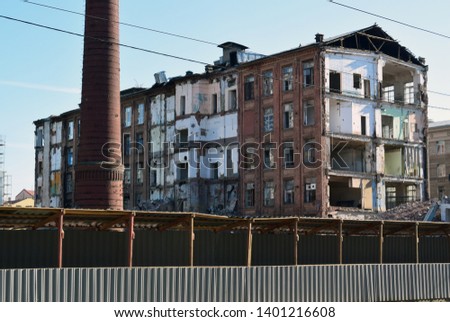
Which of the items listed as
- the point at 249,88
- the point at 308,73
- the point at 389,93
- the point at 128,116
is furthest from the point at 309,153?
the point at 128,116

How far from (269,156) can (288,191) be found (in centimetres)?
307

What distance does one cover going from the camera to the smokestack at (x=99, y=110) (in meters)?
29.6

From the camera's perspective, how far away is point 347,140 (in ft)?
152

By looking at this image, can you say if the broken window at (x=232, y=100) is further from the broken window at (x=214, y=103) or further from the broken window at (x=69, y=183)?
the broken window at (x=69, y=183)

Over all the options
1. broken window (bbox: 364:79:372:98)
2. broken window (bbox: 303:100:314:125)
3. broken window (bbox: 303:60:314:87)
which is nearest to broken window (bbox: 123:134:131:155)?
broken window (bbox: 303:100:314:125)

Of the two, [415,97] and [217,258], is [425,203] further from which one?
[217,258]

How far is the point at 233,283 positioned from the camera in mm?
22047

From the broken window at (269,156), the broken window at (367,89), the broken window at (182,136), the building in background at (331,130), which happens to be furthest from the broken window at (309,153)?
the broken window at (182,136)

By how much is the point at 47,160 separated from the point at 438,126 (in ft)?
130

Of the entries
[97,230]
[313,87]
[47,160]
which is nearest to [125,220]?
[97,230]

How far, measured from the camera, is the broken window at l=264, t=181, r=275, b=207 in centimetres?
4738

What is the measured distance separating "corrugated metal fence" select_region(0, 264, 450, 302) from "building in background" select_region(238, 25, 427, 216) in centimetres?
1706

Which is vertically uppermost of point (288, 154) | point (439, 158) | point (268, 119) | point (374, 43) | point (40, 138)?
point (374, 43)

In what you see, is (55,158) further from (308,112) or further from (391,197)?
(391,197)
